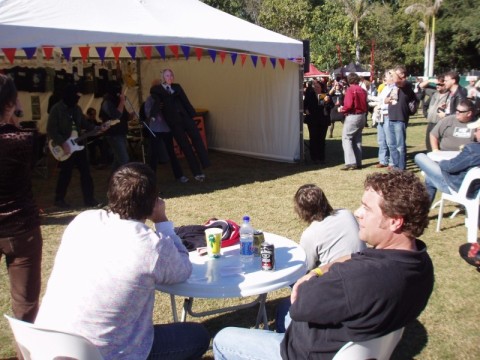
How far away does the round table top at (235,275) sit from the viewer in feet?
7.38

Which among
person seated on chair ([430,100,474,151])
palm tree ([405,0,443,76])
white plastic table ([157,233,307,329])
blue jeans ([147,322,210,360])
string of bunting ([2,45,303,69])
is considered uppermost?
palm tree ([405,0,443,76])

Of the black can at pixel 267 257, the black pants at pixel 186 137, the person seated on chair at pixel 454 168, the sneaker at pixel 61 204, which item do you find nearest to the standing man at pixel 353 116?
the black pants at pixel 186 137

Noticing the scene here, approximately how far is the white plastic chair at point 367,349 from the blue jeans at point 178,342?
0.76 meters

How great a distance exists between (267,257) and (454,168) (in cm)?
289

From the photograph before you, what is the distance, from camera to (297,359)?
70.2 inches

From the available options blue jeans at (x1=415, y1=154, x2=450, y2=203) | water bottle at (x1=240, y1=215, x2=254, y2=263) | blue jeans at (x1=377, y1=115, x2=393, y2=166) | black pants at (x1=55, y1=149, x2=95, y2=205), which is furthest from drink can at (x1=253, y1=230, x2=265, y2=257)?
blue jeans at (x1=377, y1=115, x2=393, y2=166)

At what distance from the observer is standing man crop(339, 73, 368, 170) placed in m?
7.92

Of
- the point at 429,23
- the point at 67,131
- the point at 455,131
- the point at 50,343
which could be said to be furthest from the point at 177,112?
the point at 429,23

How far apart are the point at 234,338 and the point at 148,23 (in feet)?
18.7

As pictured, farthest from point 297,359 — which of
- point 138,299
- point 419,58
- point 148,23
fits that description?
point 419,58

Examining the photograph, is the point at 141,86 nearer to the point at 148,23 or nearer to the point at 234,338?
the point at 148,23

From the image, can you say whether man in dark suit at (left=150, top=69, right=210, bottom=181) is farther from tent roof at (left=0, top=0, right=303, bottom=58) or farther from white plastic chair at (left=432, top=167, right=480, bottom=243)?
white plastic chair at (left=432, top=167, right=480, bottom=243)

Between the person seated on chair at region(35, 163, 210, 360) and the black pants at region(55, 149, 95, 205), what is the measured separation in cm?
436

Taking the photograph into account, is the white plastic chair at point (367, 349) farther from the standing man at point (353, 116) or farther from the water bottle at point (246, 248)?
the standing man at point (353, 116)
